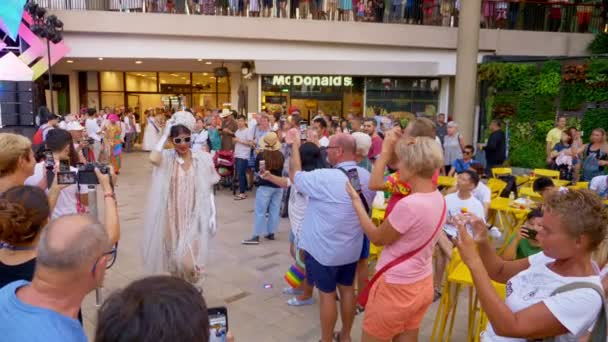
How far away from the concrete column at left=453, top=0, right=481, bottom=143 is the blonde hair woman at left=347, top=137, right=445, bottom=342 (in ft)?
45.5

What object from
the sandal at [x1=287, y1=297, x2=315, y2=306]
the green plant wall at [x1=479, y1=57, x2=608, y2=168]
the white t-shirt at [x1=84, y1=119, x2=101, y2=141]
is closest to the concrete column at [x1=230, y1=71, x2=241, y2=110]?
the white t-shirt at [x1=84, y1=119, x2=101, y2=141]

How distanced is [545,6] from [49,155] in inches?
774

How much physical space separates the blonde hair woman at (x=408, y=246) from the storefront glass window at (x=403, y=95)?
584 inches

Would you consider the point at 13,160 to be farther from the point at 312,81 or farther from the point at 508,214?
the point at 312,81

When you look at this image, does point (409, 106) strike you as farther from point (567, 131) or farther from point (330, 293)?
point (330, 293)

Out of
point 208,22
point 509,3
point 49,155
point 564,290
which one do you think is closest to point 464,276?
point 564,290

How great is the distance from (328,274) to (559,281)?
5.90 ft

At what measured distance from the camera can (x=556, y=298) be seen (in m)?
1.62

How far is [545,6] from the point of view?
712 inches

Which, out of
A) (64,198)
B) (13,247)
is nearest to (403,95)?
(64,198)

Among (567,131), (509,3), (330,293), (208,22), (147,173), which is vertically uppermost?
(509,3)

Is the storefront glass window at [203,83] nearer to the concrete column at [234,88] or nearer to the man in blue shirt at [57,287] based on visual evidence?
the concrete column at [234,88]

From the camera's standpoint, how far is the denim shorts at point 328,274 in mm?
3295

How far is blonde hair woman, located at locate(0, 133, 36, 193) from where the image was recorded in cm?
292
